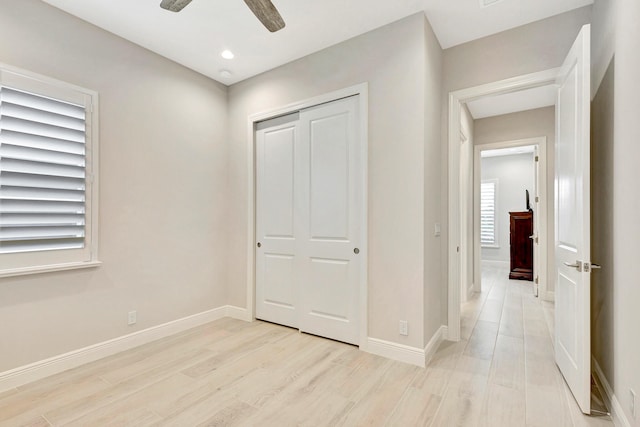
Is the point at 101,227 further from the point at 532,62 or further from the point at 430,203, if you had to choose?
the point at 532,62

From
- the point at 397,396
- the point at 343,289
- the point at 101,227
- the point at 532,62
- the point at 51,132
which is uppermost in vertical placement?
the point at 532,62

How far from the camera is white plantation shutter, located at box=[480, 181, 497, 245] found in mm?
7977

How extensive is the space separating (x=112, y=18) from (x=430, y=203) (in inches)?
123

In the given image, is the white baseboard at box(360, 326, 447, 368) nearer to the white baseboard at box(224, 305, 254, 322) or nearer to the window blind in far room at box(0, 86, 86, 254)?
the white baseboard at box(224, 305, 254, 322)

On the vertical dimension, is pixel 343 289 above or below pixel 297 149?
below

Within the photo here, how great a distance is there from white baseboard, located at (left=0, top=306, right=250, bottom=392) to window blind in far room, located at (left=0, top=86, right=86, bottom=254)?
2.86ft

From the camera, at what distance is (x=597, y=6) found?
2.27m

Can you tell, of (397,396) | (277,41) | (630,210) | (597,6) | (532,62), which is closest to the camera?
(630,210)

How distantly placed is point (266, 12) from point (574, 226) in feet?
7.82

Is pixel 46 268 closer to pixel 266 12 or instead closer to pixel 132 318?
pixel 132 318

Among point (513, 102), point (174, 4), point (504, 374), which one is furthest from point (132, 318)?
point (513, 102)

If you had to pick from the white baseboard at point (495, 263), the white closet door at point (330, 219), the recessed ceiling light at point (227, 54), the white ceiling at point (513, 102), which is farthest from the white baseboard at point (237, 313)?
the white baseboard at point (495, 263)

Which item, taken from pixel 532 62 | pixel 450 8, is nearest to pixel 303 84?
pixel 450 8

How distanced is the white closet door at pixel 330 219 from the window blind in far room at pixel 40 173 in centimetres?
193
